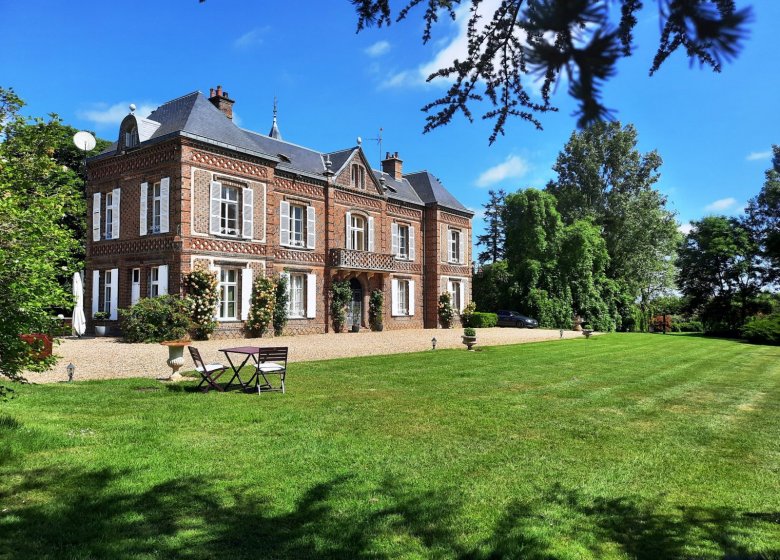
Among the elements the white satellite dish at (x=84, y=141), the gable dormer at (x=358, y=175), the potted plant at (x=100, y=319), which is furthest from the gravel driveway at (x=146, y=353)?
the gable dormer at (x=358, y=175)

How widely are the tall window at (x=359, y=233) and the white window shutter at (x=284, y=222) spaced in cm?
421

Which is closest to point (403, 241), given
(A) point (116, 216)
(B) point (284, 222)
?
(B) point (284, 222)

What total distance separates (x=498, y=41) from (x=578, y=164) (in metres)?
39.4

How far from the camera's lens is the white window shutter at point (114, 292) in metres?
20.0

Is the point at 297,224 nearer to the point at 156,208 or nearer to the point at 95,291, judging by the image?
the point at 156,208

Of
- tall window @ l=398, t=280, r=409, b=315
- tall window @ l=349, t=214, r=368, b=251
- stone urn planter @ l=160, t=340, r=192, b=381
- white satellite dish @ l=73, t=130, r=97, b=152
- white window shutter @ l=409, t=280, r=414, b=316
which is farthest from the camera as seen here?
white window shutter @ l=409, t=280, r=414, b=316

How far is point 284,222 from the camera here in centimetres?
2239

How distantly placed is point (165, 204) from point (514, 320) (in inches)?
850

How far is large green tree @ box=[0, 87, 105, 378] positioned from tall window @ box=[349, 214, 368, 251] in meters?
21.0

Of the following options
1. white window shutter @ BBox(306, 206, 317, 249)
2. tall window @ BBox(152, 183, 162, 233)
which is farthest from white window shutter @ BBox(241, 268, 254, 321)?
white window shutter @ BBox(306, 206, 317, 249)

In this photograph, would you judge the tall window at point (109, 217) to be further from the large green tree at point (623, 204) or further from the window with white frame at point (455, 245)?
the large green tree at point (623, 204)

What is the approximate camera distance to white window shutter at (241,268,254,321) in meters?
20.1

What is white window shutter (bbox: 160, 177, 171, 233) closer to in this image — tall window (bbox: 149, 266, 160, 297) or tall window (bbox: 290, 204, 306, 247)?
tall window (bbox: 149, 266, 160, 297)

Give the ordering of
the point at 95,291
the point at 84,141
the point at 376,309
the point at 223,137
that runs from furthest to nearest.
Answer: the point at 376,309 → the point at 95,291 → the point at 223,137 → the point at 84,141
